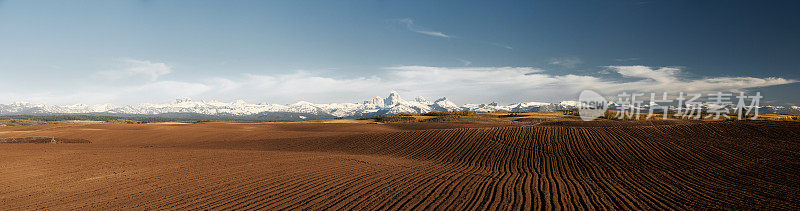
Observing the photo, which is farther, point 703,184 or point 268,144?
point 268,144

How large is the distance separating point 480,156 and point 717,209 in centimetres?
1251

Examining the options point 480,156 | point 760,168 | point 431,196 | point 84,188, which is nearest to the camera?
point 431,196

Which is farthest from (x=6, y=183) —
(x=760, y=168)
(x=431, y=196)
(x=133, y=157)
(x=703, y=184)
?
(x=760, y=168)

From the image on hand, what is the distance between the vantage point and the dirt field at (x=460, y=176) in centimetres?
1076

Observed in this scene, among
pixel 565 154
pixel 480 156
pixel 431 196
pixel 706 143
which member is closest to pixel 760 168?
pixel 706 143

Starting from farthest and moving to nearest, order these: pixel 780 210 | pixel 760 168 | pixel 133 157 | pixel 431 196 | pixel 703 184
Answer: pixel 133 157, pixel 760 168, pixel 703 184, pixel 431 196, pixel 780 210

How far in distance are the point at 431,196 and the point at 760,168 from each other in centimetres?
1754

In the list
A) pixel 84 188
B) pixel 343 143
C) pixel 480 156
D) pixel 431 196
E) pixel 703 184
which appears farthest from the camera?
pixel 343 143

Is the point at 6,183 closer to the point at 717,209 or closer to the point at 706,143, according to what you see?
the point at 717,209

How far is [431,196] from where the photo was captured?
36.9 feet

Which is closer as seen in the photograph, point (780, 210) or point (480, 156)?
point (780, 210)

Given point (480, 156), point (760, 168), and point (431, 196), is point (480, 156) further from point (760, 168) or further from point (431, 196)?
point (760, 168)

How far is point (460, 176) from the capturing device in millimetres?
15172

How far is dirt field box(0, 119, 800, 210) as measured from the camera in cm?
1076
